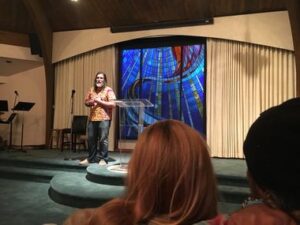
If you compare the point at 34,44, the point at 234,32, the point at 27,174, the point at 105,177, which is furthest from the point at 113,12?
the point at 105,177

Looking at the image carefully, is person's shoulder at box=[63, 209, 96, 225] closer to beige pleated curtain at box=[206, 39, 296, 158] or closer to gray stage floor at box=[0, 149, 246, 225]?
gray stage floor at box=[0, 149, 246, 225]

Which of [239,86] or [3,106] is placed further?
[3,106]

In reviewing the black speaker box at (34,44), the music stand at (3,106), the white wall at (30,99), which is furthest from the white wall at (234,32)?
the music stand at (3,106)

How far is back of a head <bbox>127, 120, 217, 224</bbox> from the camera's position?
2.65 feet

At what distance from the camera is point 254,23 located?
6.54m

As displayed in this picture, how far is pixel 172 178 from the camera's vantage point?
819mm

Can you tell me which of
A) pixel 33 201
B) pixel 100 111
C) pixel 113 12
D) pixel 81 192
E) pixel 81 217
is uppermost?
pixel 113 12

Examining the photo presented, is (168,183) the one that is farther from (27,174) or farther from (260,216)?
(27,174)

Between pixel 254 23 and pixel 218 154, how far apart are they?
243 centimetres

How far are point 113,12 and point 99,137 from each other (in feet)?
10.2

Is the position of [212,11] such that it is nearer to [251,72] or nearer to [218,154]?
[251,72]

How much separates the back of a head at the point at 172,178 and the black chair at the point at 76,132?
6.91 metres

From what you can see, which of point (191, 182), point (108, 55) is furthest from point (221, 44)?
point (191, 182)

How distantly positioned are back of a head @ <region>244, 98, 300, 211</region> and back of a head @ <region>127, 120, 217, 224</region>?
15 centimetres
